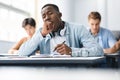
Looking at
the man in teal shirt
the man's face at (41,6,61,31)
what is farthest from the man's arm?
the man's face at (41,6,61,31)

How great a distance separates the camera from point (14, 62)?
101 centimetres

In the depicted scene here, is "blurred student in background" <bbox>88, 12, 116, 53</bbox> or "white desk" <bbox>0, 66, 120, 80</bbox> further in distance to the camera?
"blurred student in background" <bbox>88, 12, 116, 53</bbox>

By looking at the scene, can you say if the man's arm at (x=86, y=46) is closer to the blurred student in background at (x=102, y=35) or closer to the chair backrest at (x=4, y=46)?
the blurred student in background at (x=102, y=35)

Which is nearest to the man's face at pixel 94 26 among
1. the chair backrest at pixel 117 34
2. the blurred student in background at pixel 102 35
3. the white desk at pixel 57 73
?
the blurred student in background at pixel 102 35

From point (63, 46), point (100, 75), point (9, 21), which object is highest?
Answer: point (9, 21)

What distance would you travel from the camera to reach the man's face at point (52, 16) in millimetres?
1698

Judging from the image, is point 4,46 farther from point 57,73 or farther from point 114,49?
point 57,73

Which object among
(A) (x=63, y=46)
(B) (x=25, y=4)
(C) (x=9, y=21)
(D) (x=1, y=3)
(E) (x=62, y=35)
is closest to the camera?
(A) (x=63, y=46)

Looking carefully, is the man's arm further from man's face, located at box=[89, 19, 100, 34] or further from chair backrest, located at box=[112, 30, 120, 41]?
chair backrest, located at box=[112, 30, 120, 41]

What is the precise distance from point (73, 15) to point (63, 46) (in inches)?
110

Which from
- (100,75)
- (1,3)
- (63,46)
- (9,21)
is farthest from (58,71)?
(9,21)

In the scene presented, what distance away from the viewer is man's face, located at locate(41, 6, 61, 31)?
1.70 m

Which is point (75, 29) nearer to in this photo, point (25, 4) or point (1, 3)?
point (1, 3)

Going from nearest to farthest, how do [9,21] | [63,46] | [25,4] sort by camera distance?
[63,46] < [9,21] < [25,4]
